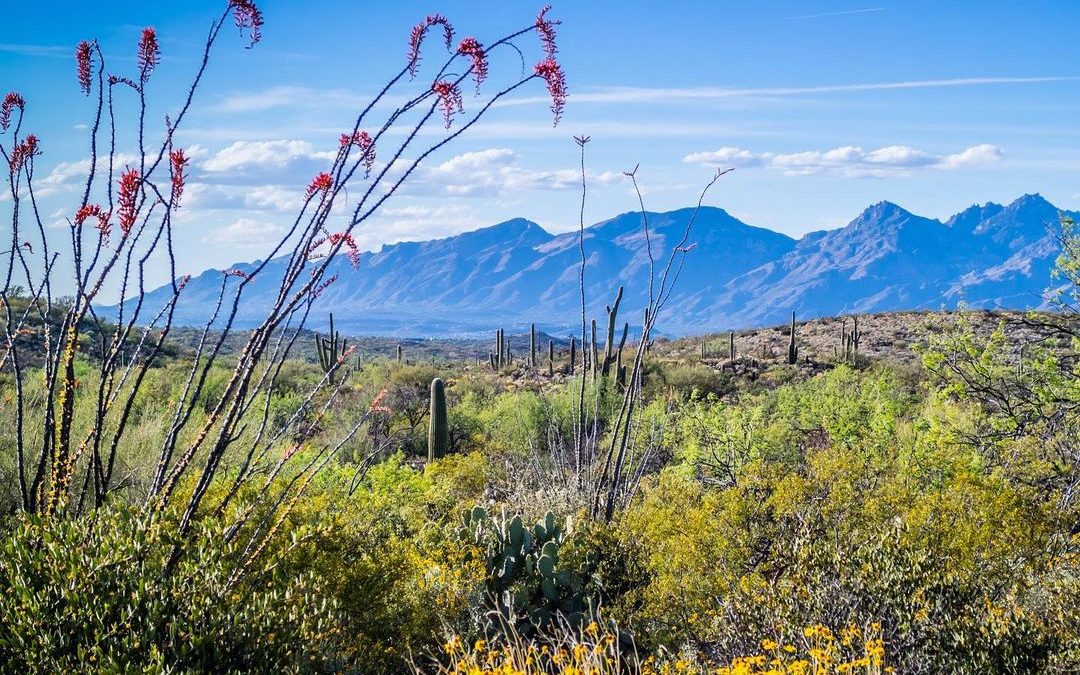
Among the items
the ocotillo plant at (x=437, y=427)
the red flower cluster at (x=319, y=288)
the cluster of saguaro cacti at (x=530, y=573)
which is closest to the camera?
the red flower cluster at (x=319, y=288)

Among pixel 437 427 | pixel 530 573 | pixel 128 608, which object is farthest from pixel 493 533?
pixel 437 427

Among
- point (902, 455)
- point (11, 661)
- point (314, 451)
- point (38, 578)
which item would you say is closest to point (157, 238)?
point (38, 578)

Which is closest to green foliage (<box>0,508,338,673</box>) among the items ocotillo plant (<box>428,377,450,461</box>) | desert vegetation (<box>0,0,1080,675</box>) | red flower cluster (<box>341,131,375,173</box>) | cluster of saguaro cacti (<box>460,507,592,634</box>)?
desert vegetation (<box>0,0,1080,675</box>)

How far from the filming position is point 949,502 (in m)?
6.73

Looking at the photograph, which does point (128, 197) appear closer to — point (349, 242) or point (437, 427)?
point (349, 242)

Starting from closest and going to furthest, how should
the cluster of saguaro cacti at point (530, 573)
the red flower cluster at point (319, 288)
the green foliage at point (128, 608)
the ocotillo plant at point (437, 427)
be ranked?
1. the green foliage at point (128, 608)
2. the red flower cluster at point (319, 288)
3. the cluster of saguaro cacti at point (530, 573)
4. the ocotillo plant at point (437, 427)

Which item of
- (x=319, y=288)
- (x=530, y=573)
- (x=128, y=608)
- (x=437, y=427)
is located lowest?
(x=530, y=573)

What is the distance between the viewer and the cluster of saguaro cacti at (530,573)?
274 inches

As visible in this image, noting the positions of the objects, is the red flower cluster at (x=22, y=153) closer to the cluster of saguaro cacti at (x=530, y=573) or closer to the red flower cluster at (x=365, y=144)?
the red flower cluster at (x=365, y=144)

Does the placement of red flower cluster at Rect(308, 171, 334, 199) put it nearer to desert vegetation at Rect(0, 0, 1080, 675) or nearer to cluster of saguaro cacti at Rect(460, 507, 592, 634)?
desert vegetation at Rect(0, 0, 1080, 675)

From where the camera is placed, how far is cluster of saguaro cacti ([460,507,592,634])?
6.96m

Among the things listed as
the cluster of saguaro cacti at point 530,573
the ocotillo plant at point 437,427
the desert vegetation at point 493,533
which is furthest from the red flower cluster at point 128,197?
the ocotillo plant at point 437,427

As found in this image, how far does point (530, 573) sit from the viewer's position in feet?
23.4

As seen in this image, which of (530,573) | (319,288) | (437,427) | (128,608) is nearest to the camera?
(128,608)
